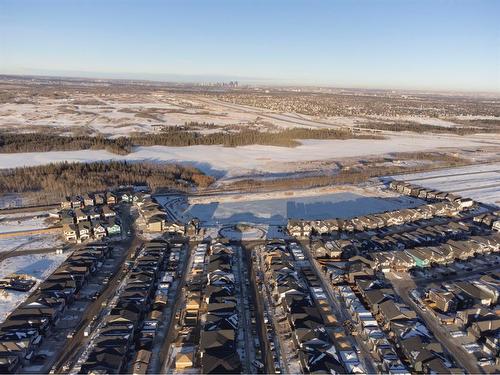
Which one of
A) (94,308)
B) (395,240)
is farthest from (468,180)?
(94,308)

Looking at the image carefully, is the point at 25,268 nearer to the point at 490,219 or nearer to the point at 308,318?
the point at 308,318

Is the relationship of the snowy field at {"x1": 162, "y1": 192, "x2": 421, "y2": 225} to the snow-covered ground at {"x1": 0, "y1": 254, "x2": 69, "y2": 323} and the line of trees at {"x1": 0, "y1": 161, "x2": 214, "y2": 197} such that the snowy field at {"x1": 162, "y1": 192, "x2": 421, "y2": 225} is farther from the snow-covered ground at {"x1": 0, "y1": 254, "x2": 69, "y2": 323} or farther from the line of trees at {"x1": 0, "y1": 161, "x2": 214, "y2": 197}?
the snow-covered ground at {"x1": 0, "y1": 254, "x2": 69, "y2": 323}

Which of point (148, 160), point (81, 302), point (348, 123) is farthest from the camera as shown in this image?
point (348, 123)

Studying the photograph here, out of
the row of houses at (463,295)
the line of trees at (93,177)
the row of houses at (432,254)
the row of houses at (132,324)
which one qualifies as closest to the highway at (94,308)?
the row of houses at (132,324)

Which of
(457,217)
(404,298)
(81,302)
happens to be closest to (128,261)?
(81,302)

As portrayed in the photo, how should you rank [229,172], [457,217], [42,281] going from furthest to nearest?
[229,172] < [457,217] < [42,281]

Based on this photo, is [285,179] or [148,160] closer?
[285,179]

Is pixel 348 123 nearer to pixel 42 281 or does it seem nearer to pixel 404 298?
pixel 404 298
